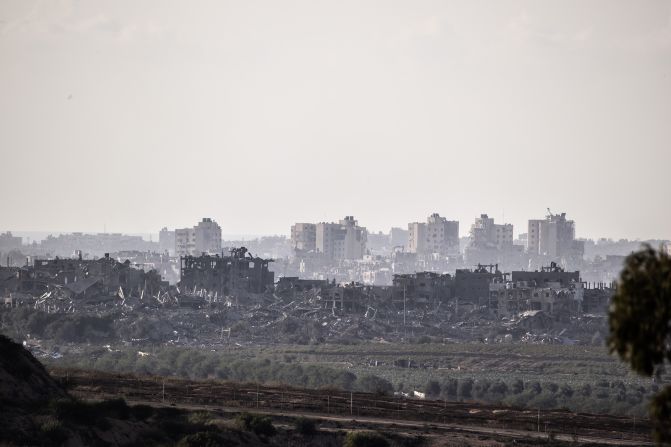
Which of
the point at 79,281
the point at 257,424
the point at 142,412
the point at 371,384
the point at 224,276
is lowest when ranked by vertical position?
the point at 371,384

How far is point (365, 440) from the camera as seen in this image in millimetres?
38031

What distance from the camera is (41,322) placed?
100 metres

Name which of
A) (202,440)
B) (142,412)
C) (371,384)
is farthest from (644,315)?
(371,384)

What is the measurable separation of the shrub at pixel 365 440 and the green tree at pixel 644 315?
19.9 metres

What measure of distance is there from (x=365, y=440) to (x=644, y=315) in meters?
20.6

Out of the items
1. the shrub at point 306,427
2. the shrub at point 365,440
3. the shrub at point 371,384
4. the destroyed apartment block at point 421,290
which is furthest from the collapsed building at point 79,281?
the shrub at point 365,440

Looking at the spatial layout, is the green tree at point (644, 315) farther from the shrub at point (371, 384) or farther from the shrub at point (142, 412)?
the shrub at point (371, 384)

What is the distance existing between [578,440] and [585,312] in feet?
262

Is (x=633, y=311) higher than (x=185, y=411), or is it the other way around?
(x=633, y=311)

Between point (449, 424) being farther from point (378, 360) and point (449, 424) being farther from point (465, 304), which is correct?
point (465, 304)

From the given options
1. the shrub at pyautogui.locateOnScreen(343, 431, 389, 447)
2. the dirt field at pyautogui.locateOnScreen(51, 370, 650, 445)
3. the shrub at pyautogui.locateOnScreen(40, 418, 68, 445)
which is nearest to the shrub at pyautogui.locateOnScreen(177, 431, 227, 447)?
the shrub at pyautogui.locateOnScreen(40, 418, 68, 445)

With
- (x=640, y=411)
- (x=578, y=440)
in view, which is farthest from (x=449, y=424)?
(x=640, y=411)

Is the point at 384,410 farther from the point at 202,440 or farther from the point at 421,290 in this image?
the point at 421,290

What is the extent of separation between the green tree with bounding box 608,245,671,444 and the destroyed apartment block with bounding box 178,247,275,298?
110 meters
